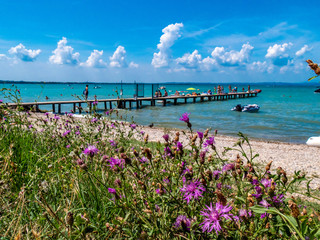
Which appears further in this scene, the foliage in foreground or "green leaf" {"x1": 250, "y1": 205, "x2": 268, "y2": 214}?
the foliage in foreground

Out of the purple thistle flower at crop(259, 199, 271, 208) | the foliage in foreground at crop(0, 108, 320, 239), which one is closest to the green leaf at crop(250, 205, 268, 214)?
the foliage in foreground at crop(0, 108, 320, 239)

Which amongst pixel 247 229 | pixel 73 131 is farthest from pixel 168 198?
pixel 73 131

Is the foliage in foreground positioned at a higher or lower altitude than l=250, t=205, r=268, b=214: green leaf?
lower

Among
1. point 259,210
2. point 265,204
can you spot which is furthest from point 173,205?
point 259,210

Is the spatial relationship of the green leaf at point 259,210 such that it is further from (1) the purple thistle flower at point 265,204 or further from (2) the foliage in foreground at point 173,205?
(1) the purple thistle flower at point 265,204

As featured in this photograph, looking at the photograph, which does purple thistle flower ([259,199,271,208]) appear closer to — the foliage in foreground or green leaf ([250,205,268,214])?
the foliage in foreground

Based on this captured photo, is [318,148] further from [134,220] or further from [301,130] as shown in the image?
[134,220]

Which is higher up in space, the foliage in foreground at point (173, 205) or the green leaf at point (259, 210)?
the green leaf at point (259, 210)

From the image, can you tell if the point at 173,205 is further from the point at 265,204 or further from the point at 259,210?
the point at 259,210

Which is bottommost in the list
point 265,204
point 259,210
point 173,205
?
point 173,205

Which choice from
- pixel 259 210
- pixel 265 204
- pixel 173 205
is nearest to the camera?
pixel 259 210

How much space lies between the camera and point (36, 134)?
13.8 ft

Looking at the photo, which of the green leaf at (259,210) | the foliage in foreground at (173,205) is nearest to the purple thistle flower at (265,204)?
the foliage in foreground at (173,205)

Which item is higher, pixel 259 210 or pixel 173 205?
pixel 259 210
